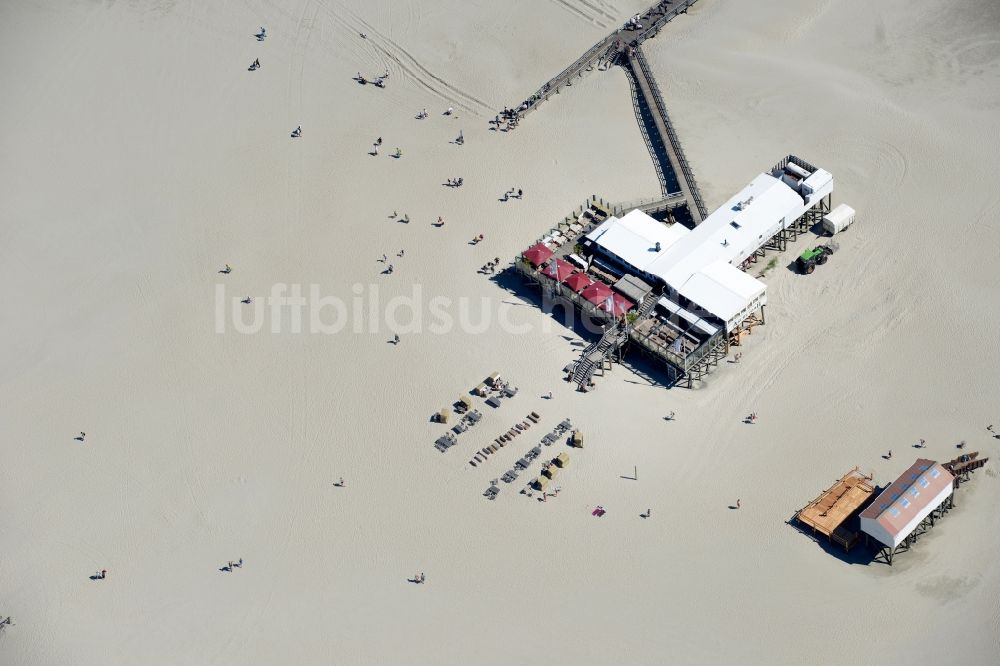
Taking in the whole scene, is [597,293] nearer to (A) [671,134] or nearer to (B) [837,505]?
(A) [671,134]

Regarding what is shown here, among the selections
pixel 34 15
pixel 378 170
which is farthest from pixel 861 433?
pixel 34 15

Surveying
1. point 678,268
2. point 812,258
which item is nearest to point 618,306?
point 678,268

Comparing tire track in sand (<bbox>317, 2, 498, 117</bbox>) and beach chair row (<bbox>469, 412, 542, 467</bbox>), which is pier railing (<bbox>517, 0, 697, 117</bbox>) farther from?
beach chair row (<bbox>469, 412, 542, 467</bbox>)

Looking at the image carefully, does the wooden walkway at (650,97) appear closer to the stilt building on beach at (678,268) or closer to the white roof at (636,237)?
the white roof at (636,237)

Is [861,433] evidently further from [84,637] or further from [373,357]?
[84,637]

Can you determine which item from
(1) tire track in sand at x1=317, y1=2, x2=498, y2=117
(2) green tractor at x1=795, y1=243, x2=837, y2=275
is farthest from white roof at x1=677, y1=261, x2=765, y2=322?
(1) tire track in sand at x1=317, y1=2, x2=498, y2=117

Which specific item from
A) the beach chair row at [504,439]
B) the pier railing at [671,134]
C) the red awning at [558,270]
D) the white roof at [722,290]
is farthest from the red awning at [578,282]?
the pier railing at [671,134]
